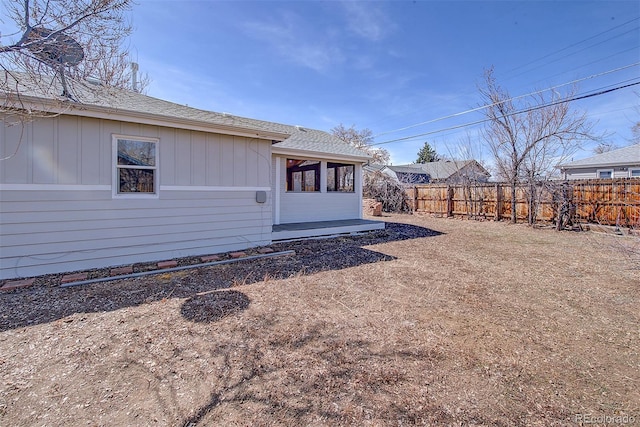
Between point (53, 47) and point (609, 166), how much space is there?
22233 millimetres

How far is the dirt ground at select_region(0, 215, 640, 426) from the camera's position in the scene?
→ 1836 millimetres

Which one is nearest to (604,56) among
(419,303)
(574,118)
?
(574,118)

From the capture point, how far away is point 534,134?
1180cm

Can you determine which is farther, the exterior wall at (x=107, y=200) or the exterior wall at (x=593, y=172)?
the exterior wall at (x=593, y=172)

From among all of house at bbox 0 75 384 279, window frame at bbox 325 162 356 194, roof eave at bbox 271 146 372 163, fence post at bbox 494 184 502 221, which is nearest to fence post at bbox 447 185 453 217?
fence post at bbox 494 184 502 221

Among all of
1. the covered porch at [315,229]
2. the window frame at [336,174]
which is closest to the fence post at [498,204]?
the covered porch at [315,229]

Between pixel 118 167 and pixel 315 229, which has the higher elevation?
pixel 118 167

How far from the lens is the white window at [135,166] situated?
492 centimetres

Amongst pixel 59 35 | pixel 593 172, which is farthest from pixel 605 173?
pixel 59 35

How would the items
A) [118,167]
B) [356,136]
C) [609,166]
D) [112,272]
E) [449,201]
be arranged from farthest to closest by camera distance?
1. [356,136]
2. [609,166]
3. [449,201]
4. [118,167]
5. [112,272]

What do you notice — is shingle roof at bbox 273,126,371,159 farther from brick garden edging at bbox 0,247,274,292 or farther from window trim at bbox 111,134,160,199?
brick garden edging at bbox 0,247,274,292

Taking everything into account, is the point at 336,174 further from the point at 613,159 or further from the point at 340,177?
the point at 613,159

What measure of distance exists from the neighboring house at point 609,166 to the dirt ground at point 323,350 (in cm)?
1466

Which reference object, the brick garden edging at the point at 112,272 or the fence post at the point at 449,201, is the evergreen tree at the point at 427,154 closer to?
the fence post at the point at 449,201
